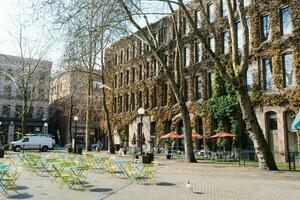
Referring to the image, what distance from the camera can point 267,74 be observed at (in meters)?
26.8

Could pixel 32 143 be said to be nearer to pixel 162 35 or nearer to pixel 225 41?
pixel 162 35

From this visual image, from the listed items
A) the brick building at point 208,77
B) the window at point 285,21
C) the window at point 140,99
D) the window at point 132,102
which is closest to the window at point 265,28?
the brick building at point 208,77

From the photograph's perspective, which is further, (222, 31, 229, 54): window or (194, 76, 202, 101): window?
(194, 76, 202, 101): window

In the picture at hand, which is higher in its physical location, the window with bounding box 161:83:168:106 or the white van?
the window with bounding box 161:83:168:106

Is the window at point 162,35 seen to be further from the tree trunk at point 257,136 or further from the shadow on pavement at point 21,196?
the shadow on pavement at point 21,196

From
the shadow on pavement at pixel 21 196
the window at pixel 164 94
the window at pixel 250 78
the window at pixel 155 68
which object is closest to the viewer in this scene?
the shadow on pavement at pixel 21 196

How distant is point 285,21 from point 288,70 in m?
3.75

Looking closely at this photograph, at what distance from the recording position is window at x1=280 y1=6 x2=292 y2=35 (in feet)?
83.8

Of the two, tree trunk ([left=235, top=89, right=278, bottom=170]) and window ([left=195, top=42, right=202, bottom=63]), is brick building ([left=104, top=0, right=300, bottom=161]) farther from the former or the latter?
tree trunk ([left=235, top=89, right=278, bottom=170])

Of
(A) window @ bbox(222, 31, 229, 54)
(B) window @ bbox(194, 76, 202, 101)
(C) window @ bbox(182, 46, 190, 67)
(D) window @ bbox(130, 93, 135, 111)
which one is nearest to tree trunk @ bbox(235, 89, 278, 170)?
(A) window @ bbox(222, 31, 229, 54)

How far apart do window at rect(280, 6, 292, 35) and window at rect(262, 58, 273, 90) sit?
247cm

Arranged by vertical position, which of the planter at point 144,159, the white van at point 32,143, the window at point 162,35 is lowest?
the planter at point 144,159

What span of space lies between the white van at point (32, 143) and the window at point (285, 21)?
97.5 feet

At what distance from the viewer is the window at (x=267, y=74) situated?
26.6 m
